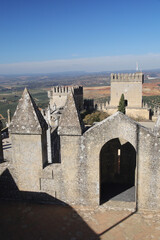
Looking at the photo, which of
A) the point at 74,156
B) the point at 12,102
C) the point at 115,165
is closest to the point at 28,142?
the point at 74,156

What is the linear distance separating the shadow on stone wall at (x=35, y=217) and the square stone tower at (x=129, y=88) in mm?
37966

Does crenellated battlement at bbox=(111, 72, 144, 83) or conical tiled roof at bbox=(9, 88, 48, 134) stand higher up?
crenellated battlement at bbox=(111, 72, 144, 83)

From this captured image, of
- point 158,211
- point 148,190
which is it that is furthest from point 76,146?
point 158,211

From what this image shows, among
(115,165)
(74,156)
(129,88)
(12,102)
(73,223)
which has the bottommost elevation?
(12,102)

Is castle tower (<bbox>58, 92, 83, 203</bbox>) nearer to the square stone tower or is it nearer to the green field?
the square stone tower

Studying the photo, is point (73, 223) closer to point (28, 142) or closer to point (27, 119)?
point (28, 142)

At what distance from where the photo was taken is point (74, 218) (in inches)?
274

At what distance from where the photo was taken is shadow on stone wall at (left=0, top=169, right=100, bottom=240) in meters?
6.24

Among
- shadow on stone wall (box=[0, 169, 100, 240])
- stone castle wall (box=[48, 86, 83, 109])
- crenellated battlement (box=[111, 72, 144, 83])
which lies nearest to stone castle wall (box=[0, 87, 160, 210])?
shadow on stone wall (box=[0, 169, 100, 240])

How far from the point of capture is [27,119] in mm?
7398

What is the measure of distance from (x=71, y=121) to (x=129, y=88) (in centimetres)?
3849

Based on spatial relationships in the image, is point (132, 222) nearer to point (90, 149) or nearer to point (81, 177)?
point (81, 177)

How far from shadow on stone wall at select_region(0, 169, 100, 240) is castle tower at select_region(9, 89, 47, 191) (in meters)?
0.45

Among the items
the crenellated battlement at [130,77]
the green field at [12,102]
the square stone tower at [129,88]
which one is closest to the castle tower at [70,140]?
the square stone tower at [129,88]
